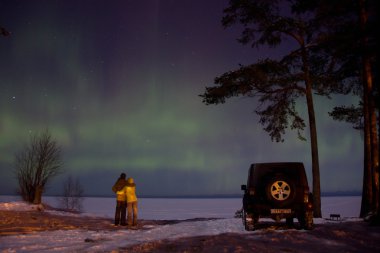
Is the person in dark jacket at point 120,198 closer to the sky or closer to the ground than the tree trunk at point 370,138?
closer to the ground

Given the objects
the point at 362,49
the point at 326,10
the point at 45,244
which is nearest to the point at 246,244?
the point at 45,244

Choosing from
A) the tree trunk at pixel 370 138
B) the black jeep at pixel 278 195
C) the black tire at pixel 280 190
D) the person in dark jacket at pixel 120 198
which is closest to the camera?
the black tire at pixel 280 190

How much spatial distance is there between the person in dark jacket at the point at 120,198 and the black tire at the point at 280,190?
693cm

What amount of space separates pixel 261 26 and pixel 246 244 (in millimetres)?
14083

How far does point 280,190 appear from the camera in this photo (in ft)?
38.7

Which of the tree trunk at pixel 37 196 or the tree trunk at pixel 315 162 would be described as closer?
the tree trunk at pixel 315 162

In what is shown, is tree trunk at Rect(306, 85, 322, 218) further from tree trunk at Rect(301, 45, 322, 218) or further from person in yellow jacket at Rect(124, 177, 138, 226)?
person in yellow jacket at Rect(124, 177, 138, 226)

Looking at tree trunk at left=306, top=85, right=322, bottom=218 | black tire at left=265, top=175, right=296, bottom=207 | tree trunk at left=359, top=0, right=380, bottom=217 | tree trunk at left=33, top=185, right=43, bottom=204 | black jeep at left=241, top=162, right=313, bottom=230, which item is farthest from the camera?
tree trunk at left=33, top=185, right=43, bottom=204

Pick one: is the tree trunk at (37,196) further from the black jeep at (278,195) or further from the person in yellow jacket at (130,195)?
the black jeep at (278,195)

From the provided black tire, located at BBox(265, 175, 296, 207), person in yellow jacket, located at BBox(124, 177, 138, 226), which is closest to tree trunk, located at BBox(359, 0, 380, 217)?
black tire, located at BBox(265, 175, 296, 207)

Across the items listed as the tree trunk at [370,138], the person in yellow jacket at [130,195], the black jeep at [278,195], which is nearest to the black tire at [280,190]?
the black jeep at [278,195]

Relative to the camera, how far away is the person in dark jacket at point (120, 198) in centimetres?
1648

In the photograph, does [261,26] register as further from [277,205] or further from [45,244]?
[45,244]

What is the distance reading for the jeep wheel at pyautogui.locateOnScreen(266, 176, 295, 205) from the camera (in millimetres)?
11641
